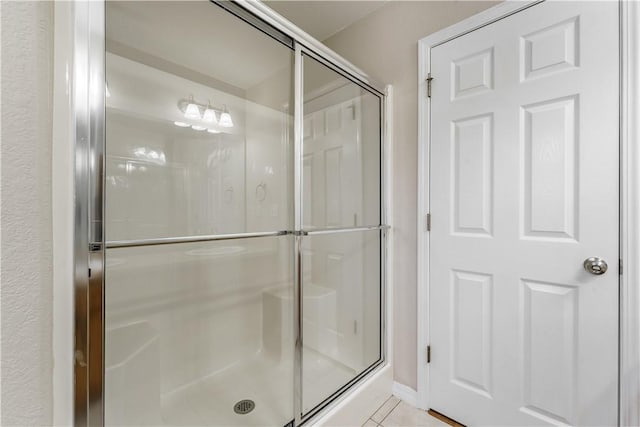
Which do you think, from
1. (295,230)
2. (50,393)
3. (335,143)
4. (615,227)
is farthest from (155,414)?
(615,227)

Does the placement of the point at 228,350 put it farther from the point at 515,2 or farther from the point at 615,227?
the point at 515,2

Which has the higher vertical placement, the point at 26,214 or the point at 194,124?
the point at 194,124

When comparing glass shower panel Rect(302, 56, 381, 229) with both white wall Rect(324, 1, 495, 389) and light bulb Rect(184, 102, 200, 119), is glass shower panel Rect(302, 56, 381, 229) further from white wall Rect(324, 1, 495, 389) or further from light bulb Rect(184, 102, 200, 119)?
light bulb Rect(184, 102, 200, 119)

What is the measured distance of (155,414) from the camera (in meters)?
1.44

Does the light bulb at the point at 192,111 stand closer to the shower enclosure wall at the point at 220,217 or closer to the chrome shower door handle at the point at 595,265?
the shower enclosure wall at the point at 220,217

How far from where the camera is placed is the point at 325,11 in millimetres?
2018

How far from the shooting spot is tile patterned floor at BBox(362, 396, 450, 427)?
1.56 m

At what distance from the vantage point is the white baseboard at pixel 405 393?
5.65 ft

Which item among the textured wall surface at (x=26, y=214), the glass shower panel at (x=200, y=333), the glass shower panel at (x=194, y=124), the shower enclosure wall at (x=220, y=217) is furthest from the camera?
the glass shower panel at (x=200, y=333)

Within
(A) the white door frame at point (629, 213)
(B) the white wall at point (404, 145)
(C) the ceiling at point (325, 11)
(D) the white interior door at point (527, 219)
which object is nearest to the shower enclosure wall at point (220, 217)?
(B) the white wall at point (404, 145)

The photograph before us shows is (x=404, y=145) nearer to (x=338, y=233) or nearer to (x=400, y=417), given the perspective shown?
(x=338, y=233)

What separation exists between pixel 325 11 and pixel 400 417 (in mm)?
2637

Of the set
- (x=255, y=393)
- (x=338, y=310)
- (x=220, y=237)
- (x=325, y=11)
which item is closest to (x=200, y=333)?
(x=255, y=393)

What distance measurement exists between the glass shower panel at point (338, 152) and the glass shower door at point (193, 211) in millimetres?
138
